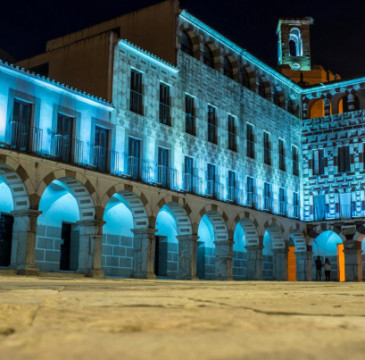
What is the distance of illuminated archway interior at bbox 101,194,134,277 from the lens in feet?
70.6

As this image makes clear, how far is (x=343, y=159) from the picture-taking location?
31.9 meters

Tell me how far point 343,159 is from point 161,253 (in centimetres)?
1348

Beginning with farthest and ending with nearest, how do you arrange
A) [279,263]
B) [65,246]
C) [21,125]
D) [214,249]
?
[279,263]
[214,249]
[65,246]
[21,125]

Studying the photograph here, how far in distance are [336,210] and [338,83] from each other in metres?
7.80

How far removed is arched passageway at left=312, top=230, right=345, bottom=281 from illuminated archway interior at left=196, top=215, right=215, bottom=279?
8.46 metres

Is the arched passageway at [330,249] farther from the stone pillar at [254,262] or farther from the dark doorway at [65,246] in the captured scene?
the dark doorway at [65,246]

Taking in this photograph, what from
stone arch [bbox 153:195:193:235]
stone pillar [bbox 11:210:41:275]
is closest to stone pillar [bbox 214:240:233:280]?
stone arch [bbox 153:195:193:235]

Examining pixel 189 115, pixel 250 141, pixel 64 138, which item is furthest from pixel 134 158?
pixel 250 141

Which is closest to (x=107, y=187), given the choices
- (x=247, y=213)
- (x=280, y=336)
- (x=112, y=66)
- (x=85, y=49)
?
(x=112, y=66)

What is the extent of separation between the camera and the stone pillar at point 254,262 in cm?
2700

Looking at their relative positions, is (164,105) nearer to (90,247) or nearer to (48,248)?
(90,247)

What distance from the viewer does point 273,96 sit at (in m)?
32.1

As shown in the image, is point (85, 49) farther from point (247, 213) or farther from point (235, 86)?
point (247, 213)

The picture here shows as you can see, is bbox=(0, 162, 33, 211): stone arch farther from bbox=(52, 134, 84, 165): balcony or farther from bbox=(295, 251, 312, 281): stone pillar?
bbox=(295, 251, 312, 281): stone pillar
